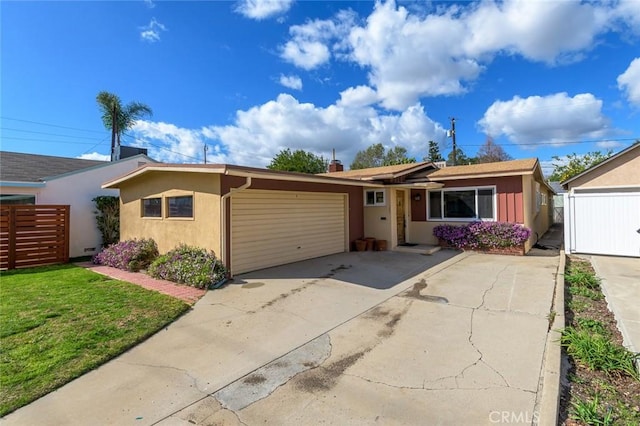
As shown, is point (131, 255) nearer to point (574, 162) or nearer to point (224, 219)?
point (224, 219)

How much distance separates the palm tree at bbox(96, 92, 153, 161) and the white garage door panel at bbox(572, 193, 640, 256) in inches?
1005

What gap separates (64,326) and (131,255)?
5018 mm

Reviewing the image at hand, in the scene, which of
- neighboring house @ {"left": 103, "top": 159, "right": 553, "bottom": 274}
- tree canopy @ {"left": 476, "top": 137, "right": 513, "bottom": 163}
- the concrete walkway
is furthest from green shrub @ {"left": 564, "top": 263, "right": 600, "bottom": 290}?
tree canopy @ {"left": 476, "top": 137, "right": 513, "bottom": 163}

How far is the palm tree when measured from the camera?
21500mm

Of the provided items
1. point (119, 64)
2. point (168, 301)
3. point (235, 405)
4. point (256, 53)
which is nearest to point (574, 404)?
point (235, 405)

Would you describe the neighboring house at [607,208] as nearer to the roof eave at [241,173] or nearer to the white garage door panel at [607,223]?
the white garage door panel at [607,223]

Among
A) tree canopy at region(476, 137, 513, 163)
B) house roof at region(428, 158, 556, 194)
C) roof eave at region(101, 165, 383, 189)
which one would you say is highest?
tree canopy at region(476, 137, 513, 163)

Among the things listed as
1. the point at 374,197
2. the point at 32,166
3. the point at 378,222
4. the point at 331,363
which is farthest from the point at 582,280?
the point at 32,166

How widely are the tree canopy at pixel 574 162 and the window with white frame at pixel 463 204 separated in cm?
2032

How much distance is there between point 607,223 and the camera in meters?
9.71

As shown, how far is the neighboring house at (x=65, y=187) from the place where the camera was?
428 inches

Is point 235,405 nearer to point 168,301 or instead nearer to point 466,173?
point 168,301

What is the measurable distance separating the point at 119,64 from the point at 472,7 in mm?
12630

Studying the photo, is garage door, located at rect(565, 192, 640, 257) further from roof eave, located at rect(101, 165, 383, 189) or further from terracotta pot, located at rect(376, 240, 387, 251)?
roof eave, located at rect(101, 165, 383, 189)
